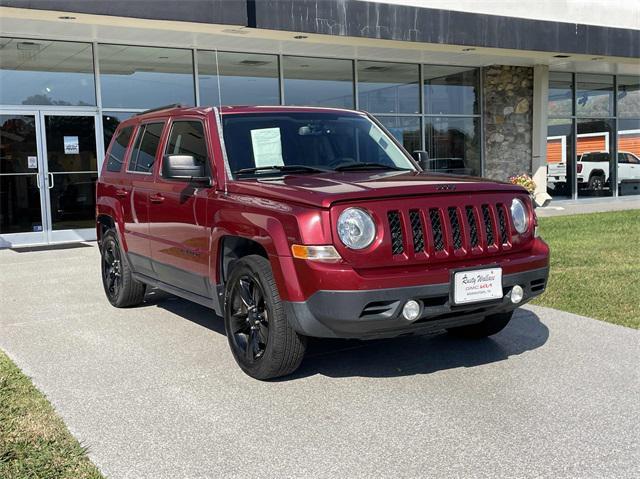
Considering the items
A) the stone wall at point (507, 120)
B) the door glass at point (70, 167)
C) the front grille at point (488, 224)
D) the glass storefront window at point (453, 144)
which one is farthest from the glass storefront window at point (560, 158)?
the front grille at point (488, 224)

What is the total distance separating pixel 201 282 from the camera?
5.11 metres

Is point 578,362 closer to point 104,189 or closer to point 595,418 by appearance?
point 595,418

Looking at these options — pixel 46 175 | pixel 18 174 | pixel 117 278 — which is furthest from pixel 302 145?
pixel 18 174

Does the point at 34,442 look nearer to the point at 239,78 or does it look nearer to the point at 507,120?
the point at 239,78

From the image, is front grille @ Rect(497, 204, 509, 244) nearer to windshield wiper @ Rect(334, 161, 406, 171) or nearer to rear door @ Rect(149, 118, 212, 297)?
windshield wiper @ Rect(334, 161, 406, 171)

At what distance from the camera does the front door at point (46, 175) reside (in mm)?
12570

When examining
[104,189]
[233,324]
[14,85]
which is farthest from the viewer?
[14,85]

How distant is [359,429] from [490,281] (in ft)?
4.18

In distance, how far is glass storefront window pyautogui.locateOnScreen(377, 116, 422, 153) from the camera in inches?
674

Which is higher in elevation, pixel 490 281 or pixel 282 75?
pixel 282 75

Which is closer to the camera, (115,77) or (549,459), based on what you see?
(549,459)

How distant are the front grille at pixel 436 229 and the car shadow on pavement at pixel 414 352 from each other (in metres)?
0.99

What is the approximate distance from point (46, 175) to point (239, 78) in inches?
185

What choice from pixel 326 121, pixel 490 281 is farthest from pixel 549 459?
pixel 326 121
